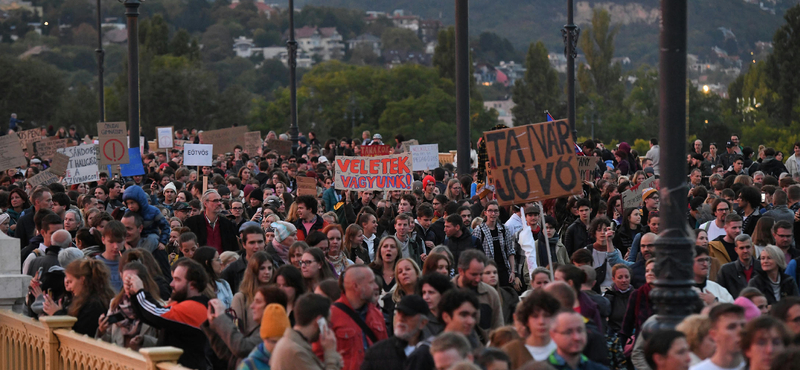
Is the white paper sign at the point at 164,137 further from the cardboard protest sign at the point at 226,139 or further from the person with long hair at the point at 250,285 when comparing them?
the person with long hair at the point at 250,285

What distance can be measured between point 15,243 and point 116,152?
9.92m

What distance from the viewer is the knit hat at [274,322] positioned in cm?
626

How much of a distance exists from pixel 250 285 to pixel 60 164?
11904 mm

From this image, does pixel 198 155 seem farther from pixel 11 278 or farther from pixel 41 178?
pixel 11 278

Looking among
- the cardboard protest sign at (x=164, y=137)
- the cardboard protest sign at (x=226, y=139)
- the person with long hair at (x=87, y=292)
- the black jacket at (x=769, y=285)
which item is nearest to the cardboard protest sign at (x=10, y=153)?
the cardboard protest sign at (x=226, y=139)

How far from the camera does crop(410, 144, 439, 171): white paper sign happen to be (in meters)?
21.2

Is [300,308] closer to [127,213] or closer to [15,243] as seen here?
[15,243]

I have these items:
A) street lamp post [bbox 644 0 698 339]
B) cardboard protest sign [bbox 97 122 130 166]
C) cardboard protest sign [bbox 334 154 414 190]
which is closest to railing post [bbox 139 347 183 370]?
street lamp post [bbox 644 0 698 339]

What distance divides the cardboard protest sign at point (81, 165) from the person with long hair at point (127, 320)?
33.0ft

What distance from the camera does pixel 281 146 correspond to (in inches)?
1211

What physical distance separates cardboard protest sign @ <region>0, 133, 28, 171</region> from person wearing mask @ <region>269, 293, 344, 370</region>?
1369cm

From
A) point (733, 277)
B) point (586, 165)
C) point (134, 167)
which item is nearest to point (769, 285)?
point (733, 277)

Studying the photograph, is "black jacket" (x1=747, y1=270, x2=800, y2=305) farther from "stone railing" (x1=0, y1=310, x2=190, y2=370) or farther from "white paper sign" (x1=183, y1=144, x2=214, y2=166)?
"white paper sign" (x1=183, y1=144, x2=214, y2=166)

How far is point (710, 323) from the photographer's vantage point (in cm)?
591
